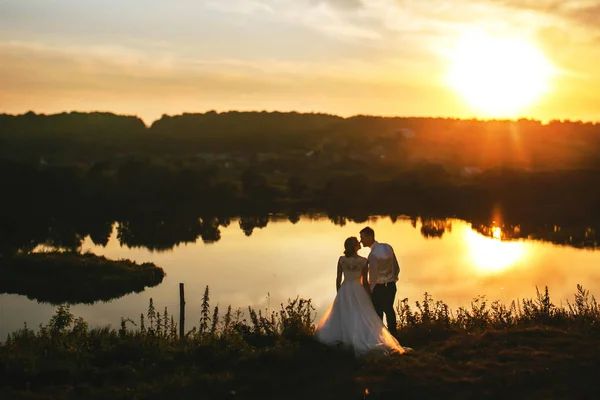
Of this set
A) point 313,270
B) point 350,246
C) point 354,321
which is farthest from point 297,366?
point 313,270

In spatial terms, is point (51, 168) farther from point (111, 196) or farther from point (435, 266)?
point (435, 266)

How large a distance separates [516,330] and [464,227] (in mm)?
59004

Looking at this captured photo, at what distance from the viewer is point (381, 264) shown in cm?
1445

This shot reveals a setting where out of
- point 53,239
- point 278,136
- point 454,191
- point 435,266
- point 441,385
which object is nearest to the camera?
point 441,385

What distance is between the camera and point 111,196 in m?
97.1

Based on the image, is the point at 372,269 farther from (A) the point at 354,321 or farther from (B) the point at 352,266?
(A) the point at 354,321

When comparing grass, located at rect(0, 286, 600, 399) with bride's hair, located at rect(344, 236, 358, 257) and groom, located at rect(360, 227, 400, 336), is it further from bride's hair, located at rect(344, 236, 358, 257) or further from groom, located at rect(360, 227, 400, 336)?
bride's hair, located at rect(344, 236, 358, 257)

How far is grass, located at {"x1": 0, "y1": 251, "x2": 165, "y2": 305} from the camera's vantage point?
39438 mm

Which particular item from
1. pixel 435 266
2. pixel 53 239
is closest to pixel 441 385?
pixel 435 266

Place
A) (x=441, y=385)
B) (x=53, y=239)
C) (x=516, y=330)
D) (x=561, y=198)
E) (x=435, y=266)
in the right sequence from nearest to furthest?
A: (x=441, y=385) < (x=516, y=330) < (x=435, y=266) < (x=53, y=239) < (x=561, y=198)

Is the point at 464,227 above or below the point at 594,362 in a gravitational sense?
above

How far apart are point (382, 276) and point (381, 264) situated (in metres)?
0.31

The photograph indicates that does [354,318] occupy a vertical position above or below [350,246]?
below

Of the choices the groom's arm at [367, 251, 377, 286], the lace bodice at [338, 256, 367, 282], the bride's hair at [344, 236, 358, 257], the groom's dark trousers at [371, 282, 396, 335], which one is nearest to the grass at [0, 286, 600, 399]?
the groom's dark trousers at [371, 282, 396, 335]
